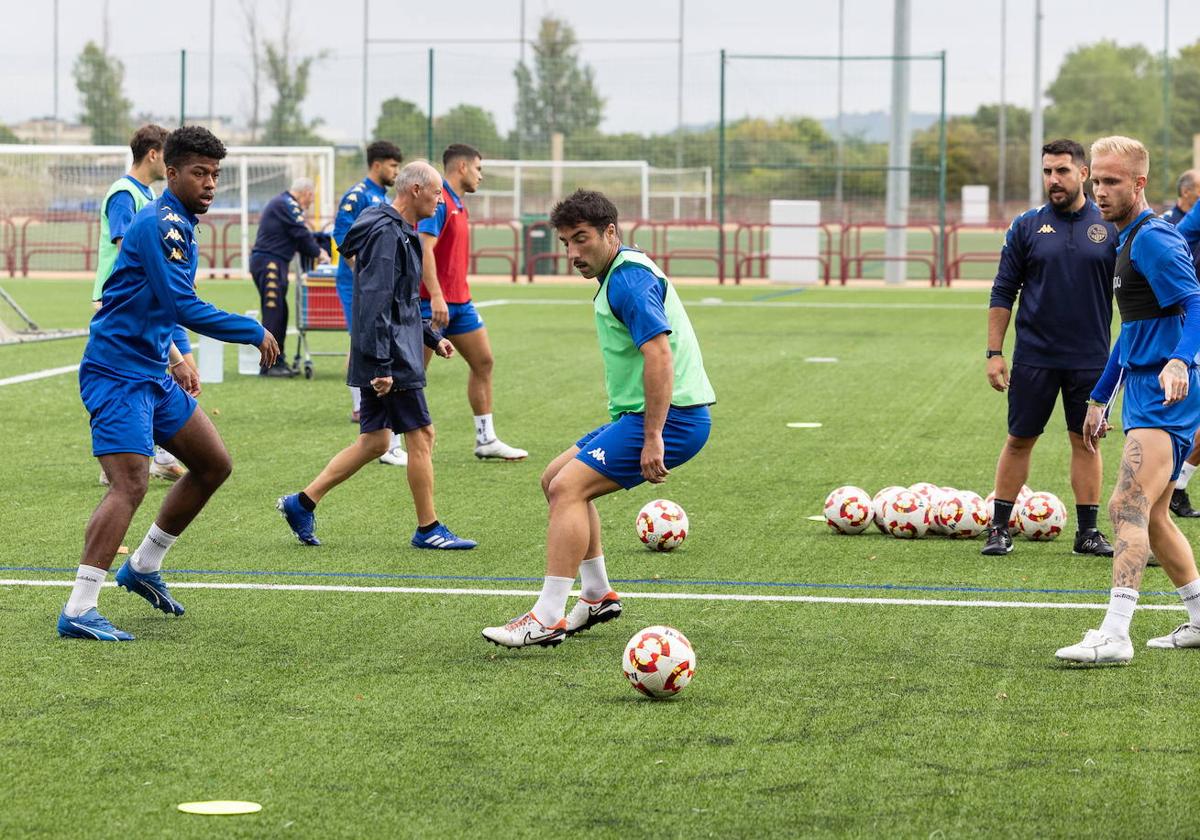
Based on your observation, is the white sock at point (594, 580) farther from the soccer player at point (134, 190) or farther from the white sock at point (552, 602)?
the soccer player at point (134, 190)

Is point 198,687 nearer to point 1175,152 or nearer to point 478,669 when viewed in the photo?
point 478,669

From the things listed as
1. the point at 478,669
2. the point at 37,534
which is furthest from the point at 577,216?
the point at 37,534

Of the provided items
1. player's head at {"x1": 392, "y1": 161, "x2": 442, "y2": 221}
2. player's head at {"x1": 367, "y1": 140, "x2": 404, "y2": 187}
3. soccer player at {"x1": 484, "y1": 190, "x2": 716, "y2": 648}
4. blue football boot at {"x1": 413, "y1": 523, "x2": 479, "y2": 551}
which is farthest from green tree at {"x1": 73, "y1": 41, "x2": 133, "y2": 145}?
soccer player at {"x1": 484, "y1": 190, "x2": 716, "y2": 648}

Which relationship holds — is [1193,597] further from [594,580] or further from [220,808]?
[220,808]

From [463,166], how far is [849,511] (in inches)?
150

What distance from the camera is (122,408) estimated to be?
7.01 metres

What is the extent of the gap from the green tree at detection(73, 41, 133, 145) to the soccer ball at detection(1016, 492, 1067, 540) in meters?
40.9

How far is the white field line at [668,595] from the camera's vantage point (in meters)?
7.77

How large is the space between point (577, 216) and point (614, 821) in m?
2.52

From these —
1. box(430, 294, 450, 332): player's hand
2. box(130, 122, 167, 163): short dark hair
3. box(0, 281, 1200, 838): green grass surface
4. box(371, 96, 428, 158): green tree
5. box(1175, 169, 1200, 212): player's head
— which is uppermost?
box(371, 96, 428, 158): green tree

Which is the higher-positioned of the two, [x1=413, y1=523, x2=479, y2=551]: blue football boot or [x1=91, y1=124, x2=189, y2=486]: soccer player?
[x1=91, y1=124, x2=189, y2=486]: soccer player

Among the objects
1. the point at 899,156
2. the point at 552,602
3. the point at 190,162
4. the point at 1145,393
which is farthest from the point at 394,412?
the point at 899,156

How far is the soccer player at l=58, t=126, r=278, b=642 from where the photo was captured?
7.01 metres

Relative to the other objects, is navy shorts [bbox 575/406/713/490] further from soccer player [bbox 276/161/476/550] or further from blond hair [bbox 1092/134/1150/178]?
soccer player [bbox 276/161/476/550]
